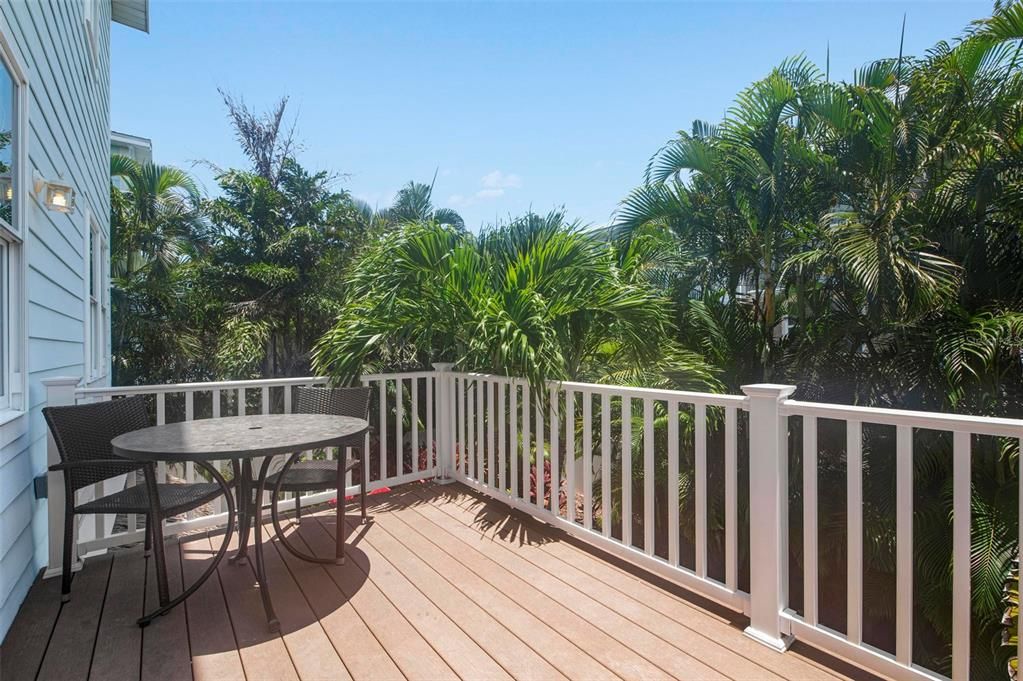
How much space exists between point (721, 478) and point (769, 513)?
3191 mm

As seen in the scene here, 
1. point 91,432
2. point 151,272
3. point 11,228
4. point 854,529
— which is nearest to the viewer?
point 854,529

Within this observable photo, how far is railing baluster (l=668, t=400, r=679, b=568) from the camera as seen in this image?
2.53m

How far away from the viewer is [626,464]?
9.22 feet

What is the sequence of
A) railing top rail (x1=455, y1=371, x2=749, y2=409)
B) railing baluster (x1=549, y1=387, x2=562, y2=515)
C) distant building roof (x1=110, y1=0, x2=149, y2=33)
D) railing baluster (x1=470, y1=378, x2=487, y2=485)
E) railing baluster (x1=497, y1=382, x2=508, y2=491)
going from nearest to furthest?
railing top rail (x1=455, y1=371, x2=749, y2=409)
railing baluster (x1=549, y1=387, x2=562, y2=515)
railing baluster (x1=497, y1=382, x2=508, y2=491)
railing baluster (x1=470, y1=378, x2=487, y2=485)
distant building roof (x1=110, y1=0, x2=149, y2=33)

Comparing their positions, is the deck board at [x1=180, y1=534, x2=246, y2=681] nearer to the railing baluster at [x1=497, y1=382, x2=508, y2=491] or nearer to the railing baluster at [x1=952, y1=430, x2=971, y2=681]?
the railing baluster at [x1=497, y1=382, x2=508, y2=491]

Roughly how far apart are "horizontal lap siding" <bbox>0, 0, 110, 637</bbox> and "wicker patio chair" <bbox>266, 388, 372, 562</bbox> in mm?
1080

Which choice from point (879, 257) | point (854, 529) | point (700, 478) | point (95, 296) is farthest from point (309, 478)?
point (879, 257)

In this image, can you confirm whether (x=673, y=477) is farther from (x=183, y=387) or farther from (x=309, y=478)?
(x=183, y=387)

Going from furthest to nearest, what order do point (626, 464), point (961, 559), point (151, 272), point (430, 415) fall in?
point (151, 272)
point (430, 415)
point (626, 464)
point (961, 559)

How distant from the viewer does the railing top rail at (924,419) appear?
154 cm

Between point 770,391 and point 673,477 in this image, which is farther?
point 673,477

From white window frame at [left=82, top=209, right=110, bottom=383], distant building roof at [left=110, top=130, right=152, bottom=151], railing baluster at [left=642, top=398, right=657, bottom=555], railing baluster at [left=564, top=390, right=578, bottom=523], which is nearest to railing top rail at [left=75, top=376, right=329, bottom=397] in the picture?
railing baluster at [left=564, top=390, right=578, bottom=523]

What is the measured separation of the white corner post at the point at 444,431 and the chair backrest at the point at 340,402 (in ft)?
2.98

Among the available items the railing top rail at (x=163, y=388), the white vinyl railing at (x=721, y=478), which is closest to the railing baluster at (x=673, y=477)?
the white vinyl railing at (x=721, y=478)
